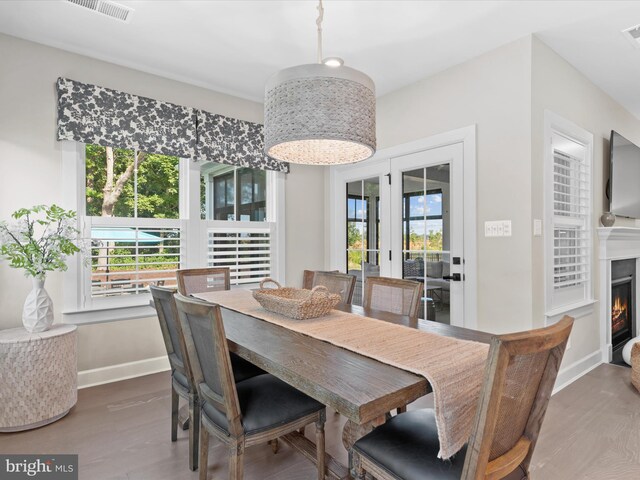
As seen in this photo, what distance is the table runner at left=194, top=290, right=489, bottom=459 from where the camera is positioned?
1136mm

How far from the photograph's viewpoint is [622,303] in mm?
4039

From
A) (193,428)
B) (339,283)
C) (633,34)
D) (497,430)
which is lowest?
(193,428)

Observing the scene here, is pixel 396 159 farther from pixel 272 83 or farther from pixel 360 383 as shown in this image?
pixel 360 383

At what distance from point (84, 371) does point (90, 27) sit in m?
2.69

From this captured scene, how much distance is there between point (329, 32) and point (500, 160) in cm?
165

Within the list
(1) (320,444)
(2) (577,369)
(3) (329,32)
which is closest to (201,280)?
(1) (320,444)

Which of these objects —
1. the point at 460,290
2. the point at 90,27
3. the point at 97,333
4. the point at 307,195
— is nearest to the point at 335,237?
the point at 307,195

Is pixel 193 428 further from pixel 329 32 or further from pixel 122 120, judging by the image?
pixel 329 32

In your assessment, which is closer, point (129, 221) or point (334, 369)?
point (334, 369)

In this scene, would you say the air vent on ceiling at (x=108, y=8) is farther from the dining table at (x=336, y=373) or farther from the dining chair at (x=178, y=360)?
the dining table at (x=336, y=373)

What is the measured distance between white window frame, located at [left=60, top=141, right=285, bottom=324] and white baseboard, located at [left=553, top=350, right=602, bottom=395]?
2.76m

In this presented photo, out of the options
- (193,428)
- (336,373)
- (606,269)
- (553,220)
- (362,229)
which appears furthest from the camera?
(362,229)

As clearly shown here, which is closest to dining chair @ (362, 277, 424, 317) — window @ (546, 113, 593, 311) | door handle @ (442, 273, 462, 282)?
door handle @ (442, 273, 462, 282)

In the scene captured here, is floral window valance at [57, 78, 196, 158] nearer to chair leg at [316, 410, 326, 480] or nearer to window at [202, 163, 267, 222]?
window at [202, 163, 267, 222]
